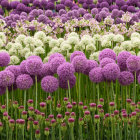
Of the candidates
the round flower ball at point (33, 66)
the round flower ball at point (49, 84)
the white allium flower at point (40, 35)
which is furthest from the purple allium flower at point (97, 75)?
the white allium flower at point (40, 35)

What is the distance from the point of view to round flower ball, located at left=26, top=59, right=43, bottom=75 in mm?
3355

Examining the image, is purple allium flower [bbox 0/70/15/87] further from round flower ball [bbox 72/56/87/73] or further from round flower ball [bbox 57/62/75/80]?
round flower ball [bbox 72/56/87/73]

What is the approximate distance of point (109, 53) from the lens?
3.76 meters

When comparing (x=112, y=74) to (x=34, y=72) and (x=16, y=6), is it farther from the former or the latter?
(x=16, y=6)

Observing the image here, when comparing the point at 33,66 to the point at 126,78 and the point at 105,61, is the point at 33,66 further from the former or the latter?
the point at 126,78

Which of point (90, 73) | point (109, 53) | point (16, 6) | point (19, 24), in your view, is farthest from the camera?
point (16, 6)

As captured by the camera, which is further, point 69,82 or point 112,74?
point 69,82

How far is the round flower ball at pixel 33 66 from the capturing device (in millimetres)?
3355

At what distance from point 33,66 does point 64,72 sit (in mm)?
316

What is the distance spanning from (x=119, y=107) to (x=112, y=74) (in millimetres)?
843

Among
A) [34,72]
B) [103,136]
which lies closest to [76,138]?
[103,136]

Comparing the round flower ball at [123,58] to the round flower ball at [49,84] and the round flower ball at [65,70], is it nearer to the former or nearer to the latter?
the round flower ball at [65,70]

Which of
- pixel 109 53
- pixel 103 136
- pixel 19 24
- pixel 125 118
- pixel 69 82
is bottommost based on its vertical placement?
pixel 103 136

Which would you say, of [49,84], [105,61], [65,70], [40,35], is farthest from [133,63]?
[40,35]
